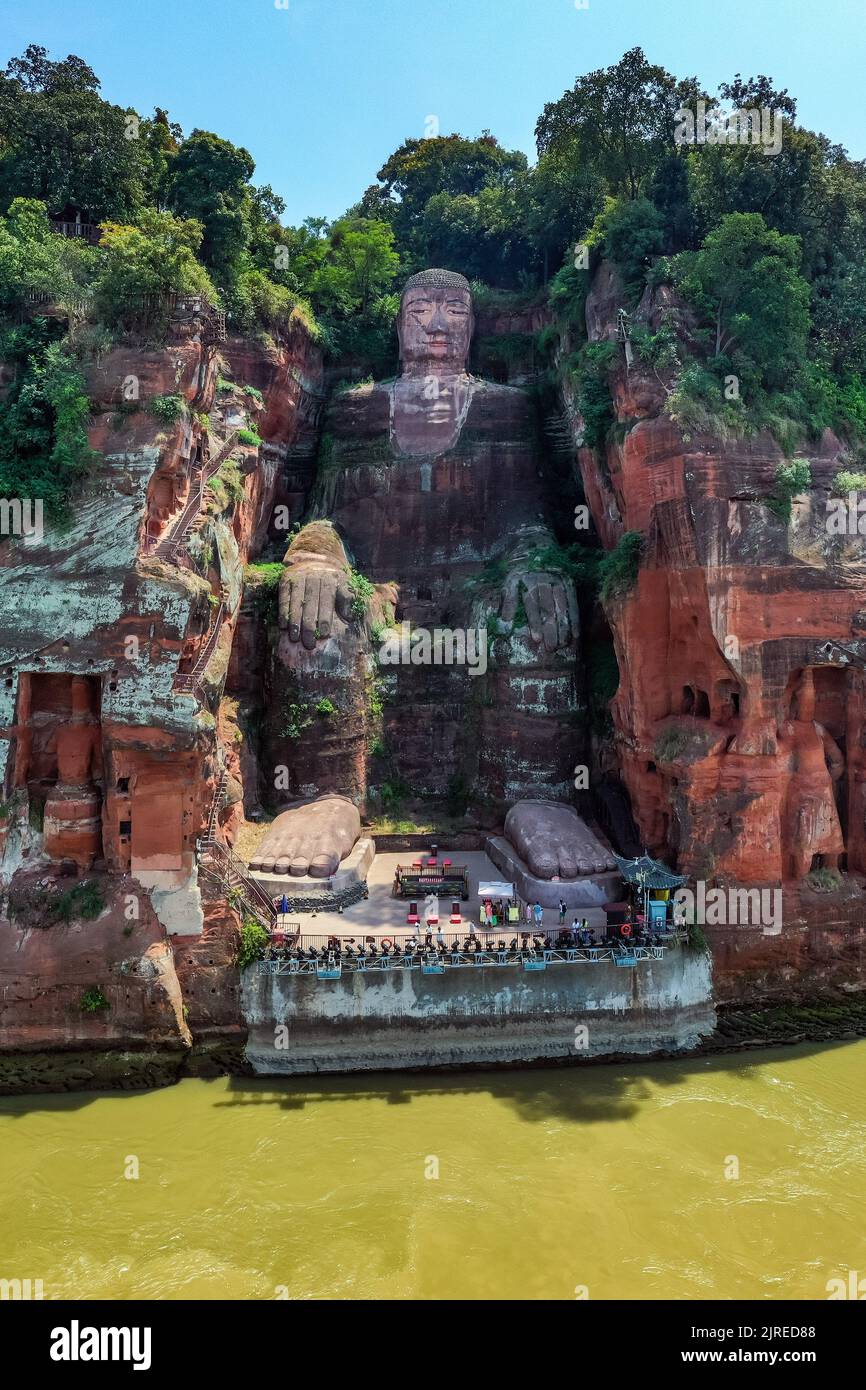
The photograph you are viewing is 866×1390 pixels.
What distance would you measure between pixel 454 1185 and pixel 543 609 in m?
14.2

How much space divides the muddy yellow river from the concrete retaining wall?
1.69 ft

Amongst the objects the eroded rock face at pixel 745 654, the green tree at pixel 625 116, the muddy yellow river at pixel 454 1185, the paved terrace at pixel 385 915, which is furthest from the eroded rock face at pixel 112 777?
the green tree at pixel 625 116

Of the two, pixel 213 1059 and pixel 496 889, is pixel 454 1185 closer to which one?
pixel 213 1059

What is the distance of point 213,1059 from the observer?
15492mm

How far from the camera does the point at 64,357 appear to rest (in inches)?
695

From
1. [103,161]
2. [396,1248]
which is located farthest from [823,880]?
[103,161]

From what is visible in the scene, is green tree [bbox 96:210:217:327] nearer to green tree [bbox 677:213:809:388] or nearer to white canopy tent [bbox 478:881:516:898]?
green tree [bbox 677:213:809:388]

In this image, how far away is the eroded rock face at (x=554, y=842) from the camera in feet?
59.9

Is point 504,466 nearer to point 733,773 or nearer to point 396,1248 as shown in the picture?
point 733,773

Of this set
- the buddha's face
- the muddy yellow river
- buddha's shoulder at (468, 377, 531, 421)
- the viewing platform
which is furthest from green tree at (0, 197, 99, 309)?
the muddy yellow river

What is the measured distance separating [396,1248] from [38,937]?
8511mm

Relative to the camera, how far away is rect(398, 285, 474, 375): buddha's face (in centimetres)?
2845

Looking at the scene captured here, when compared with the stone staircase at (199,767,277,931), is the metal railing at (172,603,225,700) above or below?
above

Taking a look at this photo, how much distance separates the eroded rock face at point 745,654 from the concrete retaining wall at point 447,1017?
3430mm
